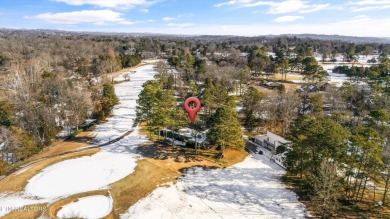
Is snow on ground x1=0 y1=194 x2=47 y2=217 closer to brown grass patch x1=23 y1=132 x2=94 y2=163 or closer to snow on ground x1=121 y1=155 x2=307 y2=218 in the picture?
snow on ground x1=121 y1=155 x2=307 y2=218

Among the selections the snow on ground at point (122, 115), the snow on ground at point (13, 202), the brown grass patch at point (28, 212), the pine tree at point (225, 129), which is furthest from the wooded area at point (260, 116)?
the brown grass patch at point (28, 212)

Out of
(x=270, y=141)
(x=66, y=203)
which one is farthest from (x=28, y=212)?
(x=270, y=141)

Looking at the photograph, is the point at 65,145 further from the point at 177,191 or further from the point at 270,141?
the point at 270,141

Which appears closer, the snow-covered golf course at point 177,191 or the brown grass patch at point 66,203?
the brown grass patch at point 66,203

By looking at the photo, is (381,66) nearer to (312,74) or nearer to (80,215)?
(312,74)

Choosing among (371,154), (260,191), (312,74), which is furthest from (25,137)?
(312,74)

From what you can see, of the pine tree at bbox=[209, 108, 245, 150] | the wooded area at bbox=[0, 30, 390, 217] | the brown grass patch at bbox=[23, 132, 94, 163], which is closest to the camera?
the wooded area at bbox=[0, 30, 390, 217]

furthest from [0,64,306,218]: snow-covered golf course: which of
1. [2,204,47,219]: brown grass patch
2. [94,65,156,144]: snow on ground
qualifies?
[94,65,156,144]: snow on ground

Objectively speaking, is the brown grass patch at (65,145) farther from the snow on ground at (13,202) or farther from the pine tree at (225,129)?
the pine tree at (225,129)
